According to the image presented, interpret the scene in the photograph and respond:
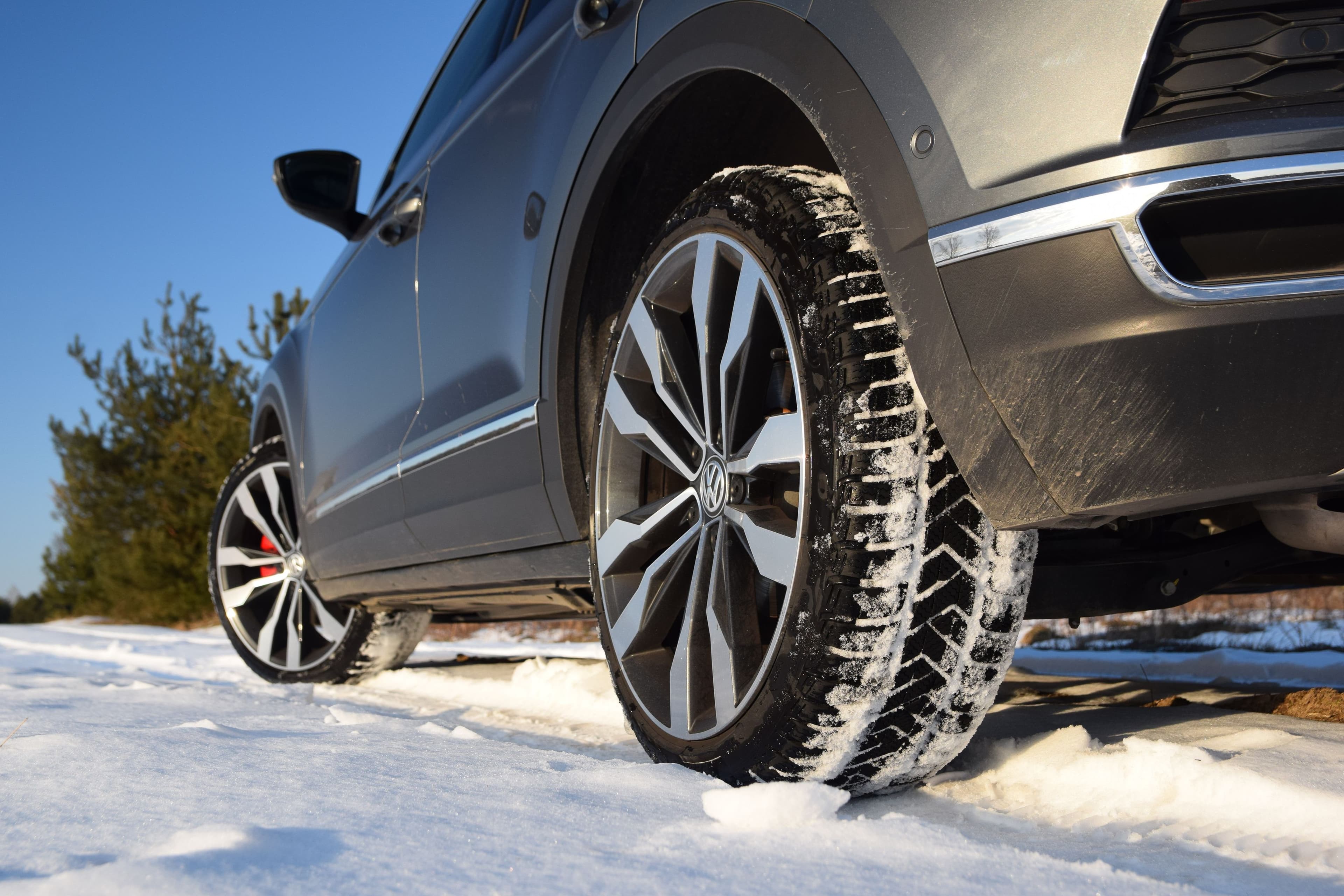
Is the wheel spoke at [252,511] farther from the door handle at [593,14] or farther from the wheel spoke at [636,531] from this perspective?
the door handle at [593,14]

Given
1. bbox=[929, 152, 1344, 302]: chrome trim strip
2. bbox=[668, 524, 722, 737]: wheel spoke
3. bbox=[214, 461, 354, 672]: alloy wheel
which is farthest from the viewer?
bbox=[214, 461, 354, 672]: alloy wheel

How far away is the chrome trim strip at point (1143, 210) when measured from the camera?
0.97 metres

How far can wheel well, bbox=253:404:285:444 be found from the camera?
13.6 feet

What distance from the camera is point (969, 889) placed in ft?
3.18

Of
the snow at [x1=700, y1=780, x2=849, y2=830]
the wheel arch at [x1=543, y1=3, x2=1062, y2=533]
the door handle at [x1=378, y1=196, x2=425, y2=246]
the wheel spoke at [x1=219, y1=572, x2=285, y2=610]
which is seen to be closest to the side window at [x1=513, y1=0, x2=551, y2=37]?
the door handle at [x1=378, y1=196, x2=425, y2=246]

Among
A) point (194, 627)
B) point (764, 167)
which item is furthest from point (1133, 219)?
point (194, 627)

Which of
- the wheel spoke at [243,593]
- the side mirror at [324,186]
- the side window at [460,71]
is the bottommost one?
the wheel spoke at [243,593]

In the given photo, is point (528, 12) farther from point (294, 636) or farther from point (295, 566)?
point (294, 636)

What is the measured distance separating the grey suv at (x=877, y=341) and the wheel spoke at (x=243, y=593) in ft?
6.12

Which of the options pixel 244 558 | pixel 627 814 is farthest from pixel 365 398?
pixel 627 814

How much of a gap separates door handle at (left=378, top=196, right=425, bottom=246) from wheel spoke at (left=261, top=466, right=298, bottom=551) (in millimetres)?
1495

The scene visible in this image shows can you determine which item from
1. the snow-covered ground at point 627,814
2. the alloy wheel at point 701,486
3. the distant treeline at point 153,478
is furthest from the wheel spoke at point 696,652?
the distant treeline at point 153,478

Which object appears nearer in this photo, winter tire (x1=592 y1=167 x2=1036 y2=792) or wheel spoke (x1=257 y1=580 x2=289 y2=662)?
winter tire (x1=592 y1=167 x2=1036 y2=792)

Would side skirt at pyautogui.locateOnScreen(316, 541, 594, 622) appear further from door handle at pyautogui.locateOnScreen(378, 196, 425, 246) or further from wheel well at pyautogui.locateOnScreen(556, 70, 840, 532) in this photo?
door handle at pyautogui.locateOnScreen(378, 196, 425, 246)
